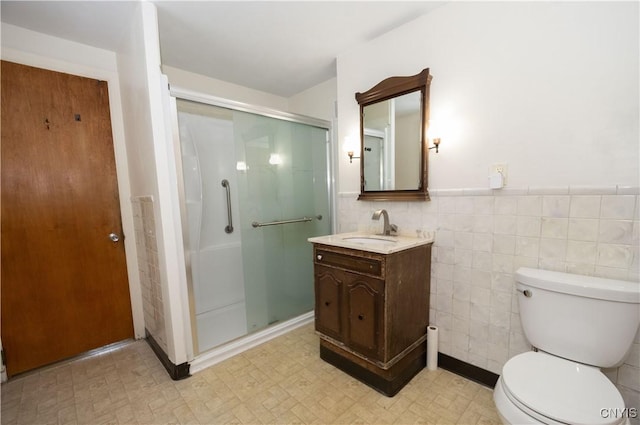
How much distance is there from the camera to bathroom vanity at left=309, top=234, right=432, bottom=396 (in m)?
1.47

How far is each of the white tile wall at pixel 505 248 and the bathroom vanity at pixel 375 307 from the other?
5.6 inches

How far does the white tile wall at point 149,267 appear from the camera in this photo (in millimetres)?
1772

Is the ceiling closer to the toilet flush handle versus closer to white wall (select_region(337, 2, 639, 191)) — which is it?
white wall (select_region(337, 2, 639, 191))

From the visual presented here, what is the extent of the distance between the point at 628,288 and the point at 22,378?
3.36 metres

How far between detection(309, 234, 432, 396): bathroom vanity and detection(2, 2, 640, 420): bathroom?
19 cm

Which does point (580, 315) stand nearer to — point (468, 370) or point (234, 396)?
point (468, 370)

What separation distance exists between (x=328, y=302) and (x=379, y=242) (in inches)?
20.7

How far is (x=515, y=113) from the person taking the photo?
1.37 metres

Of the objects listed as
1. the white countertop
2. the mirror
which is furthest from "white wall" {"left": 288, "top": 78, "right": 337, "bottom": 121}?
the white countertop

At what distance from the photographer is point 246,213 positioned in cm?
214

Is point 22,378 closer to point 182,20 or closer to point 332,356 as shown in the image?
point 332,356

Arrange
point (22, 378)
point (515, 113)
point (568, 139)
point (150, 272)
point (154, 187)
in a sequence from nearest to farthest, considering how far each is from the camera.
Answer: point (568, 139), point (515, 113), point (154, 187), point (22, 378), point (150, 272)

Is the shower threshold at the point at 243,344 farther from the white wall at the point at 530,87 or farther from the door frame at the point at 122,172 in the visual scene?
the white wall at the point at 530,87

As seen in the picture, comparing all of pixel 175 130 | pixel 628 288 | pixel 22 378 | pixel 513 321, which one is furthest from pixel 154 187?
pixel 628 288
